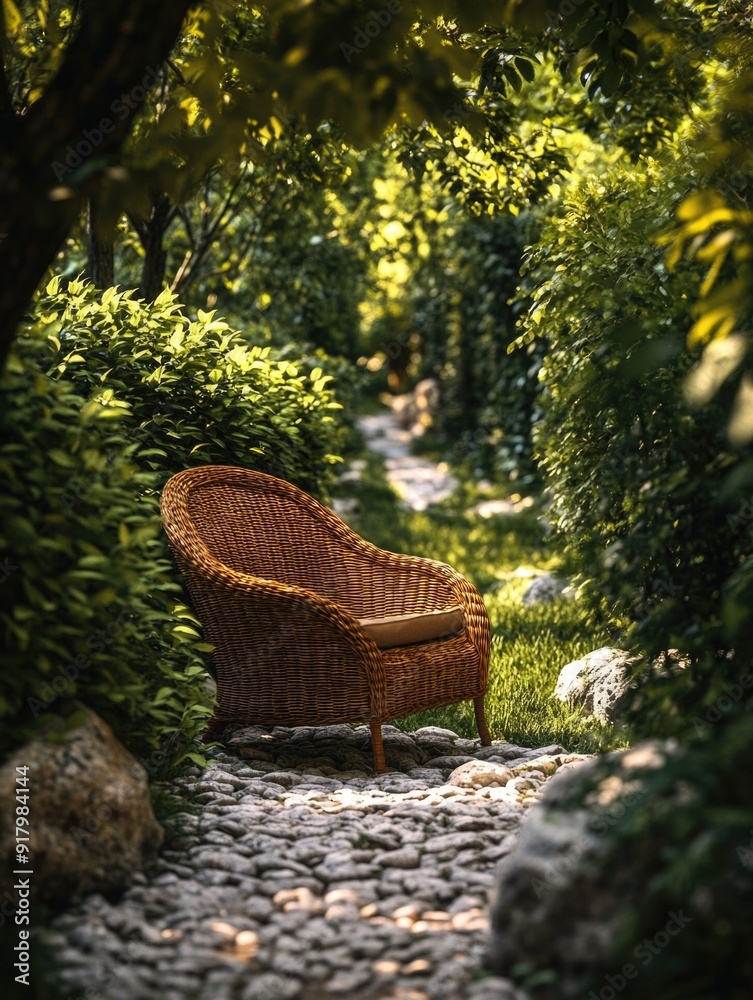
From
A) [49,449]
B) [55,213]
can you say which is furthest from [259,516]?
[55,213]

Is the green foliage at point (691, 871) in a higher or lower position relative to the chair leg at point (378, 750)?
higher

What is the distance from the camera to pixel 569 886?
2.25 meters

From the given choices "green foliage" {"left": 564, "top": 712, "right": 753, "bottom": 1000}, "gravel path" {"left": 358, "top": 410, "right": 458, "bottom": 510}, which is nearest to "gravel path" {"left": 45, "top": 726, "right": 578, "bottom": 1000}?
"green foliage" {"left": 564, "top": 712, "right": 753, "bottom": 1000}

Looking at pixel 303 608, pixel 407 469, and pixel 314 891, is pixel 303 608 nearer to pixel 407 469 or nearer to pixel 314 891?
pixel 314 891

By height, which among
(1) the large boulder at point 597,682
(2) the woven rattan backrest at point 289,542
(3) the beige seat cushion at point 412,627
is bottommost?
(1) the large boulder at point 597,682

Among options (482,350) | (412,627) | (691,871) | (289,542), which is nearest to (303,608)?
(412,627)

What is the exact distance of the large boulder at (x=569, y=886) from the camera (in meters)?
2.20

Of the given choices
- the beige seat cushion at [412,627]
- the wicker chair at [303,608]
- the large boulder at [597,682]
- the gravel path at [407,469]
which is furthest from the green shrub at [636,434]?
the gravel path at [407,469]

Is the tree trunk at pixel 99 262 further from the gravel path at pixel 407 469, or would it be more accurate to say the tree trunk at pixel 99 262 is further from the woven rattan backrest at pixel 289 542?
the gravel path at pixel 407 469

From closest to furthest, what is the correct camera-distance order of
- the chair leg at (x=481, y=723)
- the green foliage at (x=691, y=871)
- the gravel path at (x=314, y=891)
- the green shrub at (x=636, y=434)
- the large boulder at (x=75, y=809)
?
the green foliage at (x=691, y=871)
the gravel path at (x=314, y=891)
the large boulder at (x=75, y=809)
the green shrub at (x=636, y=434)
the chair leg at (x=481, y=723)

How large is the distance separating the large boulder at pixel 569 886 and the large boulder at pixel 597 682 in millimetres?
2152

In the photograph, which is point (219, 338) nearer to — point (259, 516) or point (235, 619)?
point (259, 516)

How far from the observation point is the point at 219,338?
536cm

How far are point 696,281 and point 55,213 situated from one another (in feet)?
6.94
